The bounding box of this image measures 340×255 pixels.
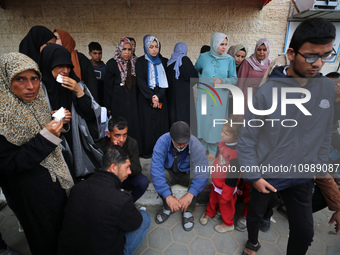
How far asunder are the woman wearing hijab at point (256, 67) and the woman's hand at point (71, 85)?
100 inches

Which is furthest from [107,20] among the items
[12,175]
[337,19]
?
[337,19]

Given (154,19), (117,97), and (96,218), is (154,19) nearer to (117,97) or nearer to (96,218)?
(117,97)

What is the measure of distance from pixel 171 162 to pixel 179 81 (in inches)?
61.4

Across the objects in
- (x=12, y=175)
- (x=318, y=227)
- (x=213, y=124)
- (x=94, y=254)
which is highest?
(x=12, y=175)

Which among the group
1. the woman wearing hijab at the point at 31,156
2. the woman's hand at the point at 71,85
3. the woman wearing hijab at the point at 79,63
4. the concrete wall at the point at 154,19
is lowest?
the woman wearing hijab at the point at 31,156

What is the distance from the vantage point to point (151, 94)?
3.12 m

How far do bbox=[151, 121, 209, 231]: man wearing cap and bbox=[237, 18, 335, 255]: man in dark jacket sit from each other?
0.72 meters

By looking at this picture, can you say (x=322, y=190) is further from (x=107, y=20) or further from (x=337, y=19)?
(x=107, y=20)

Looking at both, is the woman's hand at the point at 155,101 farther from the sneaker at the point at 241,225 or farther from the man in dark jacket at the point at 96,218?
the sneaker at the point at 241,225

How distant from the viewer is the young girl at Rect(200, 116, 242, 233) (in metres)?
2.01

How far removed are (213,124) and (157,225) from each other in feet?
6.07

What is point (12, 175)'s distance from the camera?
1372 mm

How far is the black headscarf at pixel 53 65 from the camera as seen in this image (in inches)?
66.9

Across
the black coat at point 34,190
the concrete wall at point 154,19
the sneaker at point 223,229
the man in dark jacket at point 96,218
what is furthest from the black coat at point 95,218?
the concrete wall at point 154,19
